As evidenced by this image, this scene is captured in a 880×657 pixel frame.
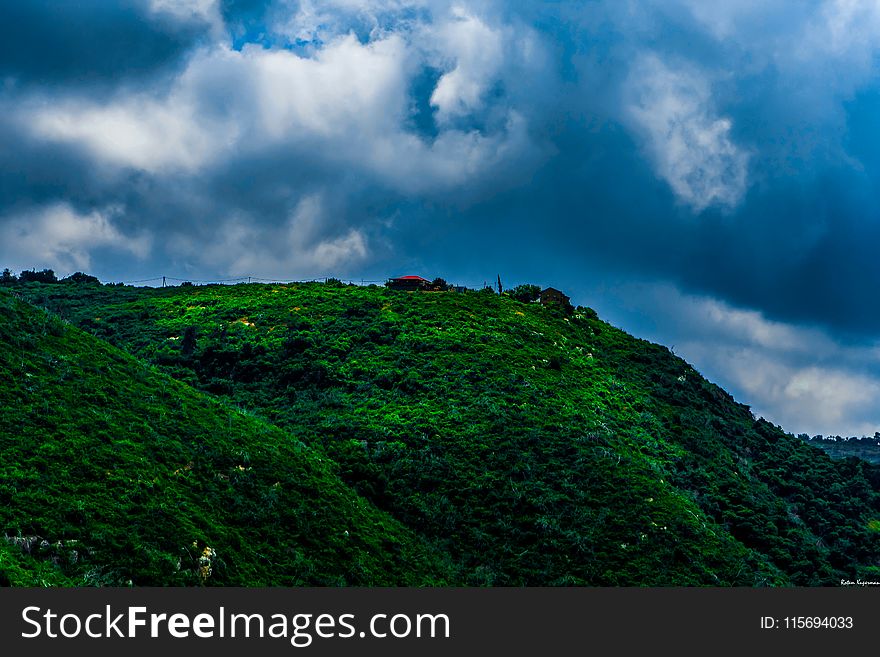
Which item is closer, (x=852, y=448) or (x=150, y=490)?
(x=150, y=490)

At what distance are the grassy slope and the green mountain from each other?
24.8 inches

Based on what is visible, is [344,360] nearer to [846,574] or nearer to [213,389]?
[213,389]

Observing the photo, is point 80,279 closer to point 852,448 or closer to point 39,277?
point 39,277

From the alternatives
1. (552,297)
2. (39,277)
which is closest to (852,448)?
(552,297)

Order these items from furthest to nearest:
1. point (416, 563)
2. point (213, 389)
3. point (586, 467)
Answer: point (213, 389), point (586, 467), point (416, 563)

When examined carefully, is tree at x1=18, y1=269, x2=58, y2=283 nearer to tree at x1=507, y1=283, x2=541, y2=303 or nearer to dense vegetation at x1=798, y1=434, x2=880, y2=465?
tree at x1=507, y1=283, x2=541, y2=303

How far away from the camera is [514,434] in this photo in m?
55.6

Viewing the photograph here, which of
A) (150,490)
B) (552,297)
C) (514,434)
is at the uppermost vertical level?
(552,297)

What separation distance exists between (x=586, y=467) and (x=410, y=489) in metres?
12.4

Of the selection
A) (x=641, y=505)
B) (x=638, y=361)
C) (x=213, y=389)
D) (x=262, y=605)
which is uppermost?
(x=638, y=361)

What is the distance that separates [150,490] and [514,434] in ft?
92.1

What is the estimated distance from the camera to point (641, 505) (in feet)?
159

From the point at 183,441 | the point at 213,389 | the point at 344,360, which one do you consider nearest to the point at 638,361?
the point at 344,360

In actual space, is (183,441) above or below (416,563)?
above
